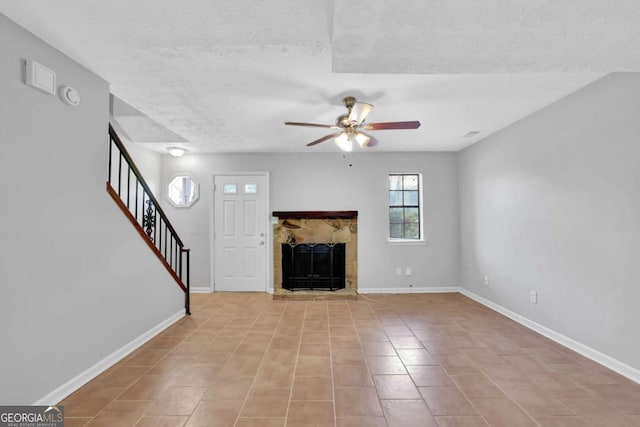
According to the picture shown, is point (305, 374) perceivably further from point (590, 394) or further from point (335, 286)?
point (335, 286)

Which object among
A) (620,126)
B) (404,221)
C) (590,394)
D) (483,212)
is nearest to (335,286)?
(404,221)

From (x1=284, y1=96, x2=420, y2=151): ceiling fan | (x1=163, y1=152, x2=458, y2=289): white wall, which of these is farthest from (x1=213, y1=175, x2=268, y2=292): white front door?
(x1=284, y1=96, x2=420, y2=151): ceiling fan

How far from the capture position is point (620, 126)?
2.37m

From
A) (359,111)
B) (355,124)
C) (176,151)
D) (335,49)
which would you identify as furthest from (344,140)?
(176,151)

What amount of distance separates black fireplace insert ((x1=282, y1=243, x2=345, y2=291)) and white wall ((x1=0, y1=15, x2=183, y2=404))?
8.58ft

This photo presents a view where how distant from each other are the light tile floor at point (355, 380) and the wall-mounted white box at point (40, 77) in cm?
209

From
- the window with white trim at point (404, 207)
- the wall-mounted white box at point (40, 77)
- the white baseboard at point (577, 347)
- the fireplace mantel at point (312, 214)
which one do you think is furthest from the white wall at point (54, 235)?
the white baseboard at point (577, 347)

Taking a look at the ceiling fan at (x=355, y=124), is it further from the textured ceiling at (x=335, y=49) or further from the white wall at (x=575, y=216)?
the white wall at (x=575, y=216)

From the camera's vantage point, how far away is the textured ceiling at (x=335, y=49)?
159cm

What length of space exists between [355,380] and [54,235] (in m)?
2.38

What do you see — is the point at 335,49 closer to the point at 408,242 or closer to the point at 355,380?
the point at 355,380

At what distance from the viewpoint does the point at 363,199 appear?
16.9ft

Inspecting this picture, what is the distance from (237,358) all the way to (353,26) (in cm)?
272

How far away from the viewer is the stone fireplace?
5.04 meters
